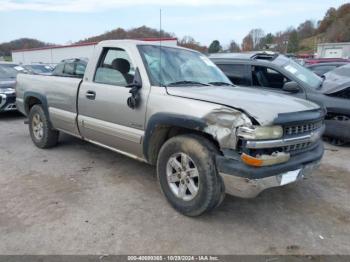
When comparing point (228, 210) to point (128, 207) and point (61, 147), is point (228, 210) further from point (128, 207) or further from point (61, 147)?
point (61, 147)

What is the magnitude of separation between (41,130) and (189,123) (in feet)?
11.9

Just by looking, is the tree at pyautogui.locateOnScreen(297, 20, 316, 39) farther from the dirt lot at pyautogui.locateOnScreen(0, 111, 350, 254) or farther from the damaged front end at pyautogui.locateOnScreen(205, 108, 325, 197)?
the damaged front end at pyautogui.locateOnScreen(205, 108, 325, 197)

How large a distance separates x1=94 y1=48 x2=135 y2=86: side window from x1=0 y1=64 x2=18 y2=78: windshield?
21.7 ft

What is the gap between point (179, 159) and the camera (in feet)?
12.2

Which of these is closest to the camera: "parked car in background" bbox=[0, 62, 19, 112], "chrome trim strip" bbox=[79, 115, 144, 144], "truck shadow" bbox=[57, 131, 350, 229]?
"truck shadow" bbox=[57, 131, 350, 229]

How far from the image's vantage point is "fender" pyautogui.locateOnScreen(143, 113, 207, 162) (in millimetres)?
3377

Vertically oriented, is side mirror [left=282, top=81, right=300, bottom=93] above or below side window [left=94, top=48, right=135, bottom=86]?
below

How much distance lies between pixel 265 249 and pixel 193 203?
2.66 feet

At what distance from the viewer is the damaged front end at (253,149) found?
3.11 metres

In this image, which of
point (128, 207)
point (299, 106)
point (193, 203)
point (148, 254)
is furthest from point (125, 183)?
point (299, 106)

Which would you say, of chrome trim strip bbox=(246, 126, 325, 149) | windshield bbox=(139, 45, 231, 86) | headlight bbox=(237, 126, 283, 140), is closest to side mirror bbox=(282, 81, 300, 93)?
windshield bbox=(139, 45, 231, 86)

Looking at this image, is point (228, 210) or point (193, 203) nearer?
point (193, 203)

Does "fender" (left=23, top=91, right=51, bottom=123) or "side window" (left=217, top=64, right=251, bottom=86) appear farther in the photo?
"side window" (left=217, top=64, right=251, bottom=86)

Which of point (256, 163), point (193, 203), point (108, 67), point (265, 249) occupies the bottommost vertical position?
point (265, 249)
